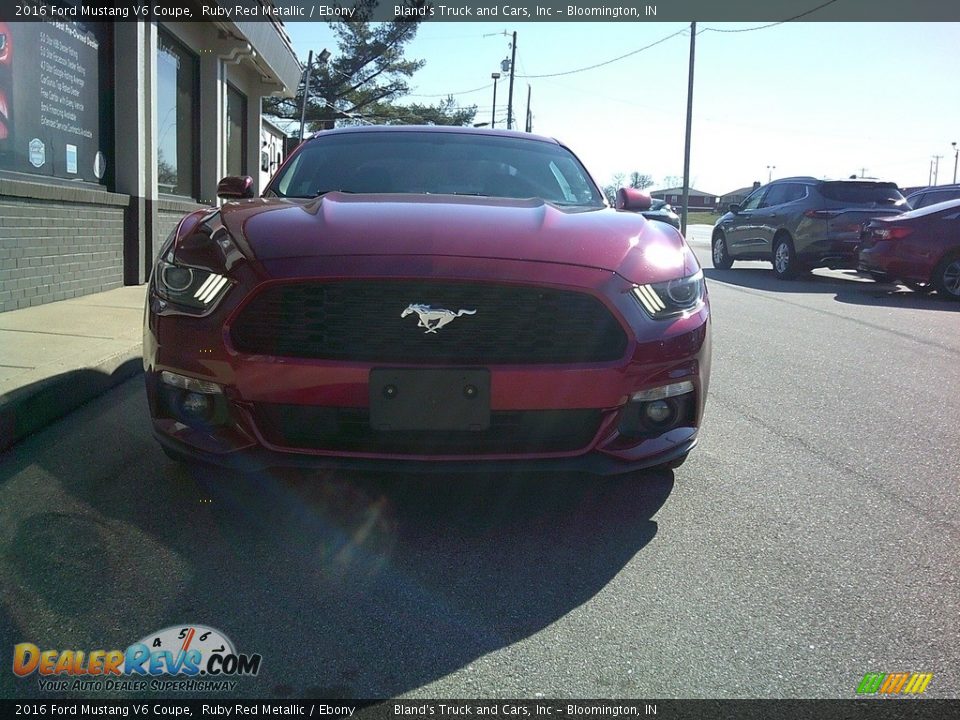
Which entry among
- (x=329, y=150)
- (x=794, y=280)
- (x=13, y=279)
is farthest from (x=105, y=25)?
(x=794, y=280)

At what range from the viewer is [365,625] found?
2.32m

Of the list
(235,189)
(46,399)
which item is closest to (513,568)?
(235,189)

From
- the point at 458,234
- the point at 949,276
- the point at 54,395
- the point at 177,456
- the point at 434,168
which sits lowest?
the point at 54,395

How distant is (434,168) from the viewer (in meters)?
4.31

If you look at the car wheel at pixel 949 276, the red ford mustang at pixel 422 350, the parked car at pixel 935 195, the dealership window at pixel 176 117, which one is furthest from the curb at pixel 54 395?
the parked car at pixel 935 195

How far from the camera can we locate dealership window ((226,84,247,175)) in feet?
Answer: 52.1

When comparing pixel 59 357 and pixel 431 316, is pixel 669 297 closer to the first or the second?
pixel 431 316

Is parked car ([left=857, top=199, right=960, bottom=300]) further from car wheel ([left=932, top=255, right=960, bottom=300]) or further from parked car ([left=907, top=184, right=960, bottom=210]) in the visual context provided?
parked car ([left=907, top=184, right=960, bottom=210])

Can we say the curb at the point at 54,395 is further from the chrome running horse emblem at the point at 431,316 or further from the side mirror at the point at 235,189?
the chrome running horse emblem at the point at 431,316

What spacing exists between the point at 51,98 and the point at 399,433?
648cm

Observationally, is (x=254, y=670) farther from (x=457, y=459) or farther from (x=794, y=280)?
(x=794, y=280)

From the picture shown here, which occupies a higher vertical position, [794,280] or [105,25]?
[105,25]

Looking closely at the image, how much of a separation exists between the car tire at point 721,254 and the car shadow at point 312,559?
13.5 metres

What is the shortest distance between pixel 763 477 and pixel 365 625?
204 cm
